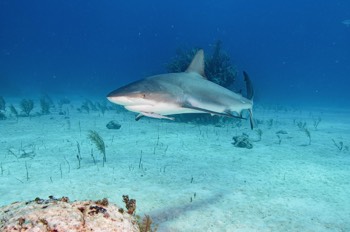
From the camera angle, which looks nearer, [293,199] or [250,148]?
[293,199]

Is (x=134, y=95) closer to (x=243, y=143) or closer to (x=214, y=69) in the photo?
(x=243, y=143)

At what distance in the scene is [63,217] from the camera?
1922mm

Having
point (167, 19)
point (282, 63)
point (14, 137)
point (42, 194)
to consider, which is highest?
point (167, 19)

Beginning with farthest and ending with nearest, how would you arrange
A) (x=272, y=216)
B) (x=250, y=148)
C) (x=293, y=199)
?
1. (x=250, y=148)
2. (x=293, y=199)
3. (x=272, y=216)

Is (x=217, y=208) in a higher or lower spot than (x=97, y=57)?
lower

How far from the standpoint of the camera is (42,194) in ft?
15.9

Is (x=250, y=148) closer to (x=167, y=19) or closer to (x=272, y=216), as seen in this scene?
(x=272, y=216)

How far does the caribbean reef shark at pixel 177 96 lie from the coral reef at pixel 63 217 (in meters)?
2.01

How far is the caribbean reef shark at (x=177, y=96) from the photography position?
159 inches

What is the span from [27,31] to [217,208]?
176 meters

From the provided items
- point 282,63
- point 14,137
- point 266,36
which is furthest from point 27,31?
point 14,137

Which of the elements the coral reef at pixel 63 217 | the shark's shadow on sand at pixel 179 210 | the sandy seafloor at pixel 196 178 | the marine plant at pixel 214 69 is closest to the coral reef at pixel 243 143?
the sandy seafloor at pixel 196 178

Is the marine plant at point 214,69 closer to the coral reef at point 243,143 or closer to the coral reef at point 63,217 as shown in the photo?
the coral reef at point 243,143

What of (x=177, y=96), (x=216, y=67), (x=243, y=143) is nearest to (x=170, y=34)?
(x=216, y=67)
